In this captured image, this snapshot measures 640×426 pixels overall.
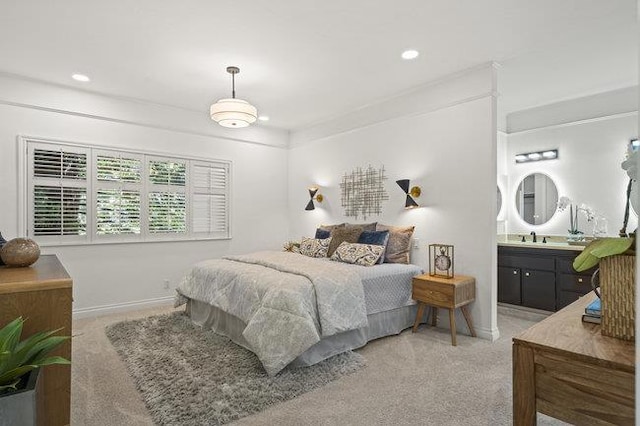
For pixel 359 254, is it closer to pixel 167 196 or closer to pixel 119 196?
pixel 167 196

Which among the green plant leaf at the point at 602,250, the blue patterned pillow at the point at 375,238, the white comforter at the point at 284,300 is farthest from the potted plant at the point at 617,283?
the blue patterned pillow at the point at 375,238

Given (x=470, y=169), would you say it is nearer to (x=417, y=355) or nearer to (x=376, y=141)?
(x=376, y=141)

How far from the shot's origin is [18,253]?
1947 mm

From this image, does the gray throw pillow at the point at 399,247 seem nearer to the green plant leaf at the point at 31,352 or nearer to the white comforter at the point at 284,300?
the white comforter at the point at 284,300

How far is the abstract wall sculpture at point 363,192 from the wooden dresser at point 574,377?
3489 mm

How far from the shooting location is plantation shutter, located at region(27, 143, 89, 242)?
3994 millimetres

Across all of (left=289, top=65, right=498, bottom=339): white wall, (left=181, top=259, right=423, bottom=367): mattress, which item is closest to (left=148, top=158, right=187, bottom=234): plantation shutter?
(left=181, top=259, right=423, bottom=367): mattress

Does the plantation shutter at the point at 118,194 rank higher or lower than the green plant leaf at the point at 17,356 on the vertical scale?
higher

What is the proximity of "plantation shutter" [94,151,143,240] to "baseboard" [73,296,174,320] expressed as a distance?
0.86 metres

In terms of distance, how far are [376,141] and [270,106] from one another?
1.57 metres

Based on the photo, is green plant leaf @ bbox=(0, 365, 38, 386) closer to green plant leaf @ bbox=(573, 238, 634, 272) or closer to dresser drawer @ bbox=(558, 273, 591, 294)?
green plant leaf @ bbox=(573, 238, 634, 272)

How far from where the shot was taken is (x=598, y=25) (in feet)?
9.39

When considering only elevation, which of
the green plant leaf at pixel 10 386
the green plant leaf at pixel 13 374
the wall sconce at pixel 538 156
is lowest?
the green plant leaf at pixel 10 386

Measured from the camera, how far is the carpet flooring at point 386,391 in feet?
7.04
